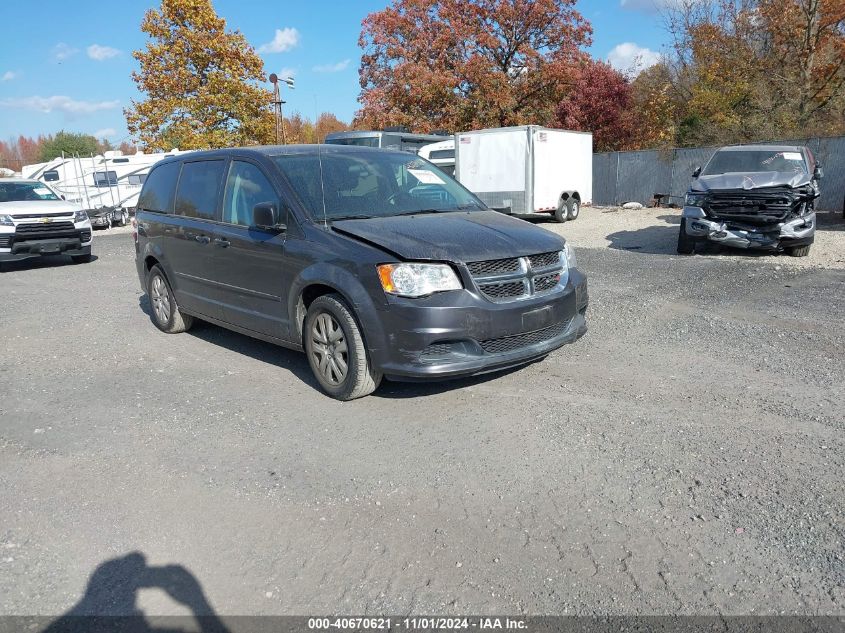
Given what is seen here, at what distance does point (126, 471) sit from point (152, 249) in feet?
12.3

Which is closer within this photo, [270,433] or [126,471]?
[126,471]

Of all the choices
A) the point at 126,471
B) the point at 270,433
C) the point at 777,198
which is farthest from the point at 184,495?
the point at 777,198

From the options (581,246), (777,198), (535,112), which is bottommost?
(581,246)

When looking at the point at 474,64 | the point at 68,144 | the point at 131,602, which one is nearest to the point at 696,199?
the point at 131,602

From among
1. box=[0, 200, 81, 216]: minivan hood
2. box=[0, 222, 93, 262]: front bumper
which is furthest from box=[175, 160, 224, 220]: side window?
box=[0, 200, 81, 216]: minivan hood

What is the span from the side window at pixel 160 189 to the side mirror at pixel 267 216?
2126 millimetres

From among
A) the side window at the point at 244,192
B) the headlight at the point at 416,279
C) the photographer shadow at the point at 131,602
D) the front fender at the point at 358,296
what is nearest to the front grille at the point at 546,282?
the headlight at the point at 416,279

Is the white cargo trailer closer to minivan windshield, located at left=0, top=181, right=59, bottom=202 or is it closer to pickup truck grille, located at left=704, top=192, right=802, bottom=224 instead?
pickup truck grille, located at left=704, top=192, right=802, bottom=224

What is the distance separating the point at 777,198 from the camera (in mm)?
10820

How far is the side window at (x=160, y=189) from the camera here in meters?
6.89

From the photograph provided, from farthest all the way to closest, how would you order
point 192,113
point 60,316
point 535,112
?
point 535,112
point 192,113
point 60,316

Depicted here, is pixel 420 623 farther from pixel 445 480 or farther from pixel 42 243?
pixel 42 243

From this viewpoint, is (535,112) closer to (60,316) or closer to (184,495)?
(60,316)

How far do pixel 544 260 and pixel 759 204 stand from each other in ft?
25.5
